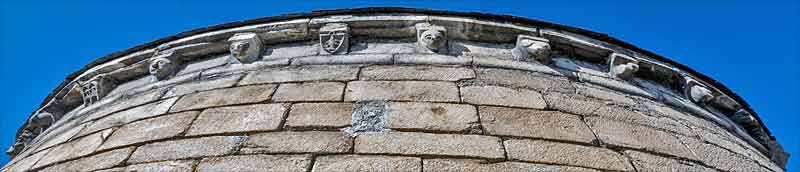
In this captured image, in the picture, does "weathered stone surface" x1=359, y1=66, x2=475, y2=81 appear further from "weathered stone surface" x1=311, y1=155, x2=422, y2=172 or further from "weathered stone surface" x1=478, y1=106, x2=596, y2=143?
"weathered stone surface" x1=311, y1=155, x2=422, y2=172

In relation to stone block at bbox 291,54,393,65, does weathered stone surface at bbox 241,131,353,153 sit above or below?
below

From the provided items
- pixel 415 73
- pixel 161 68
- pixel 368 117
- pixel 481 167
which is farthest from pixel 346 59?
pixel 481 167

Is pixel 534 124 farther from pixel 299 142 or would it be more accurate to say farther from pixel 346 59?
pixel 346 59

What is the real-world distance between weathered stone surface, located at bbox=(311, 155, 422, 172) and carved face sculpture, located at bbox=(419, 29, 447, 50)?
141 cm

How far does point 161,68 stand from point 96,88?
630 millimetres

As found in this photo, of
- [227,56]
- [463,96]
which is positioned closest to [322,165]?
[463,96]

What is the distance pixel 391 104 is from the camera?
286cm

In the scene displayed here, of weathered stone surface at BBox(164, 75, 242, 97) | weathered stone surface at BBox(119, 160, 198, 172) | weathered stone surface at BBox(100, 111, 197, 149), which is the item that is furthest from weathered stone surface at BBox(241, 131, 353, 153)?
weathered stone surface at BBox(164, 75, 242, 97)

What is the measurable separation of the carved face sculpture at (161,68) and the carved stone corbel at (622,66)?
305cm

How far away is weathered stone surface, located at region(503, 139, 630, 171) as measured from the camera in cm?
244

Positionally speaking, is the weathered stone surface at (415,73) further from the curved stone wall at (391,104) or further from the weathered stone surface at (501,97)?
the weathered stone surface at (501,97)

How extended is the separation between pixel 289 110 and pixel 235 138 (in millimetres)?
328

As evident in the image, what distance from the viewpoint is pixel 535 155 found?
2.46m

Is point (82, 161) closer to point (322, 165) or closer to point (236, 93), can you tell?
point (236, 93)
